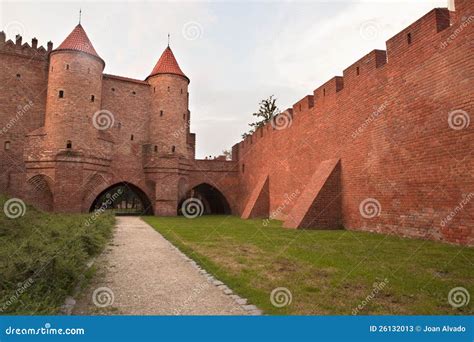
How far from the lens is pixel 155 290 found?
15.9ft

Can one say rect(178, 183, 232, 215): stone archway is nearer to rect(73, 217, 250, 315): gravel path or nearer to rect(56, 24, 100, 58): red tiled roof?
rect(56, 24, 100, 58): red tiled roof

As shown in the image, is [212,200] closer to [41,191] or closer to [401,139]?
[41,191]

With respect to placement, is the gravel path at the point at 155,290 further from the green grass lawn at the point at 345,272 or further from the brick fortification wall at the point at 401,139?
the brick fortification wall at the point at 401,139

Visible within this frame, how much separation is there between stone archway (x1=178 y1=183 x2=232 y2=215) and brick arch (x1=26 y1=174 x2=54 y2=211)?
9.06m

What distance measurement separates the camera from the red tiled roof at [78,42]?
23.4 m

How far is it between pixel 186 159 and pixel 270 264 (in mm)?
21809

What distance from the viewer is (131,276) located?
576 centimetres

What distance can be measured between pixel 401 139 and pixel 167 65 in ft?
71.7

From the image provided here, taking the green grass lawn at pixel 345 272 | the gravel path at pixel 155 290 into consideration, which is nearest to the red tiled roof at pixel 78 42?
the green grass lawn at pixel 345 272

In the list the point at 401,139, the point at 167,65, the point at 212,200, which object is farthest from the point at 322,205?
the point at 212,200

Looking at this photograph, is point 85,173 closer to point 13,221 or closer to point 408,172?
point 13,221

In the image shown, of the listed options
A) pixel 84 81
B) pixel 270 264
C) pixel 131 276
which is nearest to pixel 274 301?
pixel 270 264

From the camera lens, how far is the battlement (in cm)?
2517

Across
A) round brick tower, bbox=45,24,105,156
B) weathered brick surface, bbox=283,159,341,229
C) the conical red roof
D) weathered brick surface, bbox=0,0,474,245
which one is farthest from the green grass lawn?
the conical red roof
